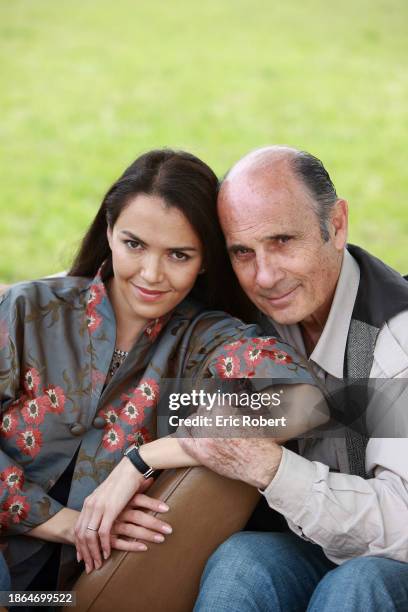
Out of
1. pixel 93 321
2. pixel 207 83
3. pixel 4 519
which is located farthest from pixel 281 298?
pixel 207 83

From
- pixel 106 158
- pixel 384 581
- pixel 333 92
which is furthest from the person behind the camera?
pixel 333 92

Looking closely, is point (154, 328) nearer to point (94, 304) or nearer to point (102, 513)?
point (94, 304)

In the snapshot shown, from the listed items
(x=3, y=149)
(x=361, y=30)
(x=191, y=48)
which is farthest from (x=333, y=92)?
(x=3, y=149)

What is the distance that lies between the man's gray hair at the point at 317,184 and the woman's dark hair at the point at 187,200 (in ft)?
0.72

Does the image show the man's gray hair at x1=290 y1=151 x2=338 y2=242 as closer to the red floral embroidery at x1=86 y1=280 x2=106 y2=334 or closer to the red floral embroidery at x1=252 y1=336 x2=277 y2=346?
the red floral embroidery at x1=252 y1=336 x2=277 y2=346

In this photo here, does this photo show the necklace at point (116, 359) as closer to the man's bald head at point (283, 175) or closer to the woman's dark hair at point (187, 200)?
the woman's dark hair at point (187, 200)

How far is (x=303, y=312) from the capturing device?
7.00 ft

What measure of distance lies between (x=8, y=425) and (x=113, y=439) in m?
0.26

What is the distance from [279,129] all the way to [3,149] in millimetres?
2214

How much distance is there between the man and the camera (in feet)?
5.96

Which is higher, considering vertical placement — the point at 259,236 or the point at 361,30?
the point at 361,30

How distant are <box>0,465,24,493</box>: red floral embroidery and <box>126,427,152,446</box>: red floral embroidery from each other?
274 millimetres

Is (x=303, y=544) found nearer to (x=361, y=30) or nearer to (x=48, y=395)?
(x=48, y=395)

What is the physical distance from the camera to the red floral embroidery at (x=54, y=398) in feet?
7.05
